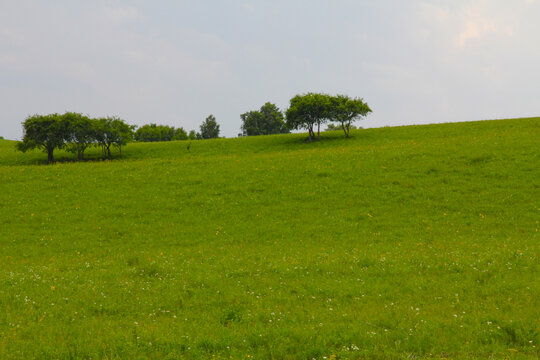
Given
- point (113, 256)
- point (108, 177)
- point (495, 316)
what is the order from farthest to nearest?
point (108, 177) < point (113, 256) < point (495, 316)

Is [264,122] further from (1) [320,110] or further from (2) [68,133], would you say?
(2) [68,133]

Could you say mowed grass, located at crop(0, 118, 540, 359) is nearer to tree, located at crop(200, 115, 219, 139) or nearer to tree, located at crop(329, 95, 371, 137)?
tree, located at crop(329, 95, 371, 137)

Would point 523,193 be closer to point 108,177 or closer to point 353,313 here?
point 353,313

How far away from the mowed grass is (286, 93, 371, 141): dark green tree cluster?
27.1m

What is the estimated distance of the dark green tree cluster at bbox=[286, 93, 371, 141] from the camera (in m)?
66.8

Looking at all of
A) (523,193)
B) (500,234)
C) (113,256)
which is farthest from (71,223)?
(523,193)

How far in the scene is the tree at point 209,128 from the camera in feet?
534

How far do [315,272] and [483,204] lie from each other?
17.9 metres

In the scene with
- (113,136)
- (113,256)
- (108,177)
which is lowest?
(113,256)

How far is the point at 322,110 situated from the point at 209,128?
105 metres

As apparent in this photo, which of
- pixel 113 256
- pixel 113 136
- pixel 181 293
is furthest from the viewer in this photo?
pixel 113 136

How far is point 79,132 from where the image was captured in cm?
6109

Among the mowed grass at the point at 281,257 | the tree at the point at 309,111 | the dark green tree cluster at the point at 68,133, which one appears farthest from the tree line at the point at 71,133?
the tree at the point at 309,111

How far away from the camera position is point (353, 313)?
9.77 metres
